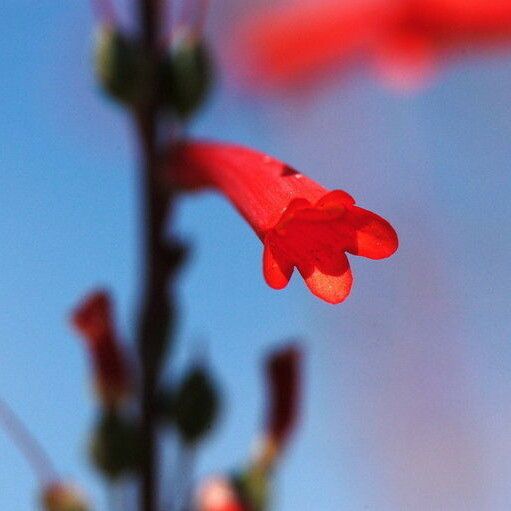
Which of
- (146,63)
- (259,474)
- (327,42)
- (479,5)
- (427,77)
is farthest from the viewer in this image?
(327,42)

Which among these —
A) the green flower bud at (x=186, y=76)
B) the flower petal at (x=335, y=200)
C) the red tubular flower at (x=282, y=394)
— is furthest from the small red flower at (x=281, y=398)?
the flower petal at (x=335, y=200)

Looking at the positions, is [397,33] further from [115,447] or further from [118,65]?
[115,447]

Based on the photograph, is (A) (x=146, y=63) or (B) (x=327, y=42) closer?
(A) (x=146, y=63)

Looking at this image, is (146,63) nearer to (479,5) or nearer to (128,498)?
(128,498)

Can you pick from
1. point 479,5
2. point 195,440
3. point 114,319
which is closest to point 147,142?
point 114,319

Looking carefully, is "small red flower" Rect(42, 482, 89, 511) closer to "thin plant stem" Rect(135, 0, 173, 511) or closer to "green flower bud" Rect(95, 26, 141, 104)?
"thin plant stem" Rect(135, 0, 173, 511)

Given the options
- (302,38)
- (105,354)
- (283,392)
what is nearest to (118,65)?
(105,354)
